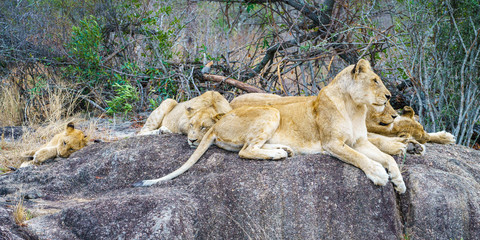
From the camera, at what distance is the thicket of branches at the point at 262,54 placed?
24.1ft

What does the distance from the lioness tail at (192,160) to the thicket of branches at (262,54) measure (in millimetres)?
2998

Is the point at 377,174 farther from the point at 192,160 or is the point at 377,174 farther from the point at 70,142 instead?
the point at 70,142

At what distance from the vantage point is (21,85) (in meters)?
10.8

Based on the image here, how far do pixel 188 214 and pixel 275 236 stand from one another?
0.82 metres

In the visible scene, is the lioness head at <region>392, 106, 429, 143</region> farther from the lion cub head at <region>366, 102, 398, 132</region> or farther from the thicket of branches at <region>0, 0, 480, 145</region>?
the thicket of branches at <region>0, 0, 480, 145</region>

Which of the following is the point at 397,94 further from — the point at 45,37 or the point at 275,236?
the point at 45,37

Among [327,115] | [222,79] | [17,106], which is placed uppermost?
[327,115]

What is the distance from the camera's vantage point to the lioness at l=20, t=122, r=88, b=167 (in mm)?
6695

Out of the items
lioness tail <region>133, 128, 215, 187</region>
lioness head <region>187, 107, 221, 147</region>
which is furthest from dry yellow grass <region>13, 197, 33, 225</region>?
lioness head <region>187, 107, 221, 147</region>

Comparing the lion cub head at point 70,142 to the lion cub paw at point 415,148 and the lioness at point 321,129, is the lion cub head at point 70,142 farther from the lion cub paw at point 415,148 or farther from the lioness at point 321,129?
the lion cub paw at point 415,148

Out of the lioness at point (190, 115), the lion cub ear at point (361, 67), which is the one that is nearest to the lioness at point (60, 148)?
the lioness at point (190, 115)

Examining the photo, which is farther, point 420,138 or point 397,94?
point 397,94

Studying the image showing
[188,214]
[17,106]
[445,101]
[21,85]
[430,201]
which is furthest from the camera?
[21,85]

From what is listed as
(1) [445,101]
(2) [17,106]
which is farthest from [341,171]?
(2) [17,106]
